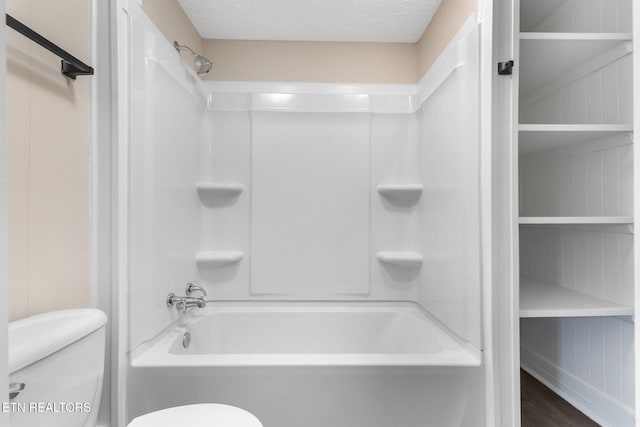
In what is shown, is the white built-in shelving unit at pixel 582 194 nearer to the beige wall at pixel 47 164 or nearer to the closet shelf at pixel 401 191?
the closet shelf at pixel 401 191

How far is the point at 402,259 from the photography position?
2480 millimetres

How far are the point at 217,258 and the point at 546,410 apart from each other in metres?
1.97

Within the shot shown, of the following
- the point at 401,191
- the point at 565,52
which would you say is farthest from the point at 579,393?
the point at 565,52

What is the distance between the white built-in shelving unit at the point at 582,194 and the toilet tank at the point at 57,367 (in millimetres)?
1493

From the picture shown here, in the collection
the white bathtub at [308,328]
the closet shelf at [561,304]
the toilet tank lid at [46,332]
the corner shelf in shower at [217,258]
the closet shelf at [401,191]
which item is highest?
the closet shelf at [401,191]

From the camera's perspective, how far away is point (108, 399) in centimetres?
147

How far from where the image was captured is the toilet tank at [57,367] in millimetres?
896

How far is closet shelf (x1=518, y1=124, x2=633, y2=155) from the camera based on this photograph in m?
1.45

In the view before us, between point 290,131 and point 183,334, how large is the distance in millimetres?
1402

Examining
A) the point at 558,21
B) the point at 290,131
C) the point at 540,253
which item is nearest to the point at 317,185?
the point at 290,131

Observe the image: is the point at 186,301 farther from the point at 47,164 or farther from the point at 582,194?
the point at 582,194

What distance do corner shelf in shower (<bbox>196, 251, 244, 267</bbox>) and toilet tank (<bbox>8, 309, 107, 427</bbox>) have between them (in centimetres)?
119

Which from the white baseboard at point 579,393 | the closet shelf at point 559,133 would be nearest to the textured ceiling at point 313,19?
the closet shelf at point 559,133

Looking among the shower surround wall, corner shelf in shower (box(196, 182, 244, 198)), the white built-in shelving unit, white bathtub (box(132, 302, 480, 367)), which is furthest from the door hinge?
corner shelf in shower (box(196, 182, 244, 198))
